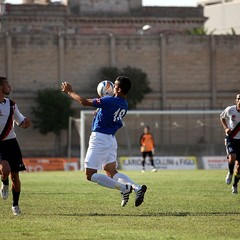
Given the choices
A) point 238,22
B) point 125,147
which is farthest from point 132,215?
point 238,22

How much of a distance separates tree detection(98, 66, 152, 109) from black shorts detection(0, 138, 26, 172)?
6333cm

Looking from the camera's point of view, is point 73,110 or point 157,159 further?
point 73,110

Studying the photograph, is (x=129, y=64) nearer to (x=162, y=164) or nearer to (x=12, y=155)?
(x=162, y=164)

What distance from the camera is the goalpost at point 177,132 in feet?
232

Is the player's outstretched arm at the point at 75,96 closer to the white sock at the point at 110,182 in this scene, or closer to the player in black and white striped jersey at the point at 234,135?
the white sock at the point at 110,182

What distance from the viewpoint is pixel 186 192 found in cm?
2408

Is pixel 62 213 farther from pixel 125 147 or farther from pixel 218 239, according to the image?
pixel 125 147

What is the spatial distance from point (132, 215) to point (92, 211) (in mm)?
1140

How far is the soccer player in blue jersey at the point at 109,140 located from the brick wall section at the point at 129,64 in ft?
206

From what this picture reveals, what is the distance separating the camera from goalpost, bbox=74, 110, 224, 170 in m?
70.8

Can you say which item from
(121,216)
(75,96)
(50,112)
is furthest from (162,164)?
(121,216)

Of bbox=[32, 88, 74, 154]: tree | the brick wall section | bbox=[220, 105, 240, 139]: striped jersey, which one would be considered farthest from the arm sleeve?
the brick wall section

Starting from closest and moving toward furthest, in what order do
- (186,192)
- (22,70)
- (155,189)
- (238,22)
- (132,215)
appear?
(132,215) < (186,192) < (155,189) < (22,70) < (238,22)

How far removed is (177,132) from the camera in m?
79.9
